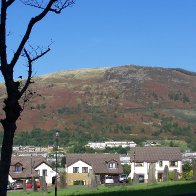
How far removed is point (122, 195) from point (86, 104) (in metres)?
150

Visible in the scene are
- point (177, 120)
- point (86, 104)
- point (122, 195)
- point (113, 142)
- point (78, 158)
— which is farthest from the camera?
point (86, 104)

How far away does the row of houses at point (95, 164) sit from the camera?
3364 inches

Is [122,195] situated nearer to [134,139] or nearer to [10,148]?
[10,148]

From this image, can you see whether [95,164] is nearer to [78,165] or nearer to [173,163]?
[78,165]

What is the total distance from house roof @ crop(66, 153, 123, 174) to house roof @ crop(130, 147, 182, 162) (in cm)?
330

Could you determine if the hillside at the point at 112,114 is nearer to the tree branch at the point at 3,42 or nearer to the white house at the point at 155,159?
the white house at the point at 155,159

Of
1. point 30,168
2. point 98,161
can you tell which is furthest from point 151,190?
point 98,161

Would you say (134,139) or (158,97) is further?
(158,97)

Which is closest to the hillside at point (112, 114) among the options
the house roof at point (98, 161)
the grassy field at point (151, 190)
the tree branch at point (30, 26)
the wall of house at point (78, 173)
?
the house roof at point (98, 161)

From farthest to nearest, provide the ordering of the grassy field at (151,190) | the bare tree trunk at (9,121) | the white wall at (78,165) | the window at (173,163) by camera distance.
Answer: the window at (173,163), the white wall at (78,165), the grassy field at (151,190), the bare tree trunk at (9,121)

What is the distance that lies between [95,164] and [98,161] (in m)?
0.98

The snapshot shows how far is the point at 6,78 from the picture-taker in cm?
1431

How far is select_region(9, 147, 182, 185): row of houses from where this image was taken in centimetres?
8544

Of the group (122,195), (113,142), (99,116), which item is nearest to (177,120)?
(99,116)
